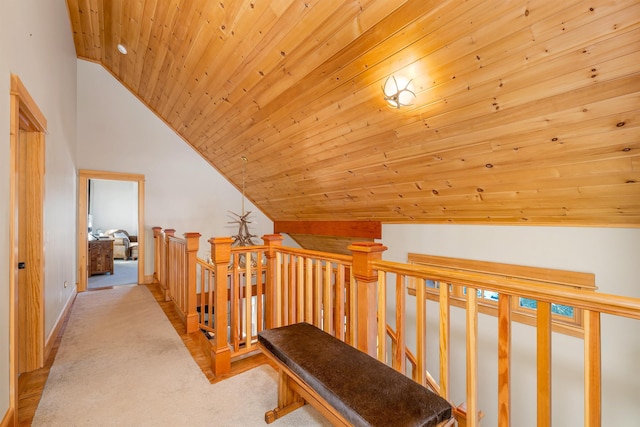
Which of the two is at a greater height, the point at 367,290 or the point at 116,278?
the point at 367,290

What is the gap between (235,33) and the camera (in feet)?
8.72

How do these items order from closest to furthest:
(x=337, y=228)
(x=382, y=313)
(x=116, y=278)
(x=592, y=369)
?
(x=592, y=369)
(x=382, y=313)
(x=337, y=228)
(x=116, y=278)

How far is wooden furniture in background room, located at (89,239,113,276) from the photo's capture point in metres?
5.68

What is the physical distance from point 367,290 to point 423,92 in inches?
62.2

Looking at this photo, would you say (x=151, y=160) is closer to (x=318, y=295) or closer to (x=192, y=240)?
(x=192, y=240)

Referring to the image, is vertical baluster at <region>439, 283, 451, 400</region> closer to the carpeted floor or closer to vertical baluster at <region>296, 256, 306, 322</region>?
vertical baluster at <region>296, 256, 306, 322</region>

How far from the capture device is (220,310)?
2311 millimetres

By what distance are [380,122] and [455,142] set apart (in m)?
0.69

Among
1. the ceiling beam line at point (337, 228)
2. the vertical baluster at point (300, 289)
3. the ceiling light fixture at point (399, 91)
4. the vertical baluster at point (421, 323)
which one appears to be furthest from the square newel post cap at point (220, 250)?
the ceiling beam line at point (337, 228)

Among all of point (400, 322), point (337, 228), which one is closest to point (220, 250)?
point (400, 322)

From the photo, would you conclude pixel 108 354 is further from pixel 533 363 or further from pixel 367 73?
pixel 533 363

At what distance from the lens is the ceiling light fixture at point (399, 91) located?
218 centimetres

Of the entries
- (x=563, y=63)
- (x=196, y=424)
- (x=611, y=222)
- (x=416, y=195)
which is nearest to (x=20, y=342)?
(x=196, y=424)

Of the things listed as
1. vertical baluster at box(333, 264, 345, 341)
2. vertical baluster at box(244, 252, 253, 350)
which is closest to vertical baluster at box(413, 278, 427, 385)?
vertical baluster at box(333, 264, 345, 341)
